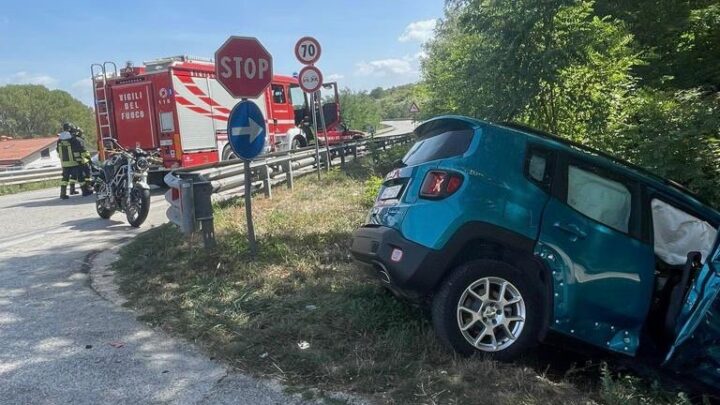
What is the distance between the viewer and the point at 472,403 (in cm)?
311

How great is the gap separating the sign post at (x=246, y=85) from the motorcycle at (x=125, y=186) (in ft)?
11.6

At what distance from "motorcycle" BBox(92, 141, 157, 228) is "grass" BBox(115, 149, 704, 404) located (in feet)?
5.93

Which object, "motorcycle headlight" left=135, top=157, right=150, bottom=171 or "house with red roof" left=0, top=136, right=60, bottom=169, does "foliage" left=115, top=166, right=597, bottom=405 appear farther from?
"house with red roof" left=0, top=136, right=60, bottom=169

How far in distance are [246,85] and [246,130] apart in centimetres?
48

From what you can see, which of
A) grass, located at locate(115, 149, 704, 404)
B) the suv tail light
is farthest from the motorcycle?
the suv tail light

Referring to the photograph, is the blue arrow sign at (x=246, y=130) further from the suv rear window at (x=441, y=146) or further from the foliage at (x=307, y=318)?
the suv rear window at (x=441, y=146)

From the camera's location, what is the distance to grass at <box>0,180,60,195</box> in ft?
56.0

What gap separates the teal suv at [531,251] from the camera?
3594mm

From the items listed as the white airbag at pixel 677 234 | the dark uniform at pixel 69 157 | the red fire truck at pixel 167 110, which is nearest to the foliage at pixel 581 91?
the white airbag at pixel 677 234

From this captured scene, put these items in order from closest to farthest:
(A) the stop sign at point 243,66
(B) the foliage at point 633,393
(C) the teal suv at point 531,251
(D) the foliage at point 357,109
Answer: (B) the foliage at point 633,393 < (C) the teal suv at point 531,251 < (A) the stop sign at point 243,66 < (D) the foliage at point 357,109

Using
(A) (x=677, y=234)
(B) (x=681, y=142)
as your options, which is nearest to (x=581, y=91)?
(B) (x=681, y=142)

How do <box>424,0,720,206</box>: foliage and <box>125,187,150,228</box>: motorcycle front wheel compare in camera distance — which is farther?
<box>125,187,150,228</box>: motorcycle front wheel

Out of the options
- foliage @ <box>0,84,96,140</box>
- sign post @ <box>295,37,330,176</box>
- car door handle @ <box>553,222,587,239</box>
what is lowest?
car door handle @ <box>553,222,587,239</box>

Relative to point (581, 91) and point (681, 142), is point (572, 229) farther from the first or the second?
point (581, 91)
